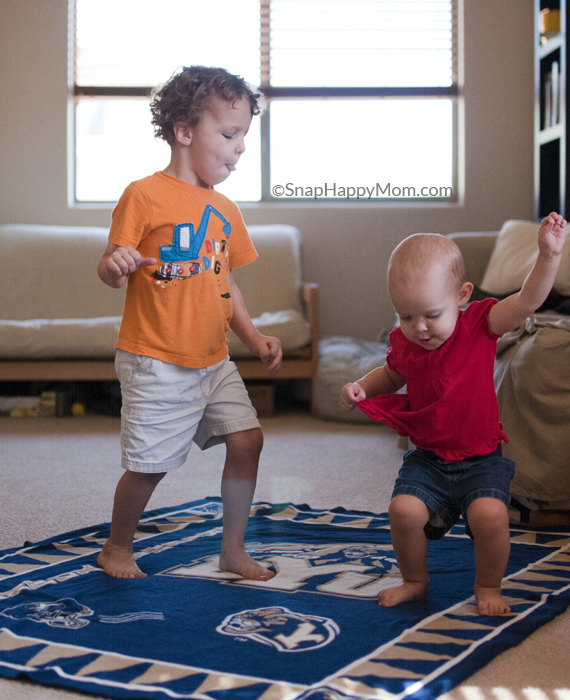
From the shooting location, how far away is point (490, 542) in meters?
1.13

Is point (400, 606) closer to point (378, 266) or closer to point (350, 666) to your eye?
point (350, 666)

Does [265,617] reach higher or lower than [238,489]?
lower

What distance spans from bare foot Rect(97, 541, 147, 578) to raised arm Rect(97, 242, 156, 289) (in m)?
0.47

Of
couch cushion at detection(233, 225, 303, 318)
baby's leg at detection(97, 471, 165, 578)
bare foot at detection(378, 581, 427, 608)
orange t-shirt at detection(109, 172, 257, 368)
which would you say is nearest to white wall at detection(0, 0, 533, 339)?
couch cushion at detection(233, 225, 303, 318)

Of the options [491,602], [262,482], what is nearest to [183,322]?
[491,602]

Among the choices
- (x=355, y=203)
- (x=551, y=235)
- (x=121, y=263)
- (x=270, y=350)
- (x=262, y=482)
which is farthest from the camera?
(x=355, y=203)

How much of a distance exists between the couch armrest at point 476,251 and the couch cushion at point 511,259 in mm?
51

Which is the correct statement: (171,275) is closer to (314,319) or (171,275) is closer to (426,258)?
(426,258)

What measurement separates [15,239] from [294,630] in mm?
3193

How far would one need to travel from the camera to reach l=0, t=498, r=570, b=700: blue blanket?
892 millimetres

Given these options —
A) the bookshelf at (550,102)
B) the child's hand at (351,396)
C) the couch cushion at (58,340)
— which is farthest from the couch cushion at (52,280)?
the child's hand at (351,396)

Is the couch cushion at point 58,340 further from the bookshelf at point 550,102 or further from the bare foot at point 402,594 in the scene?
the bare foot at point 402,594

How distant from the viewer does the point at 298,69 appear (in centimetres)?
425

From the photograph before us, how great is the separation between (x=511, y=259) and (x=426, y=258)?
5.21 ft
